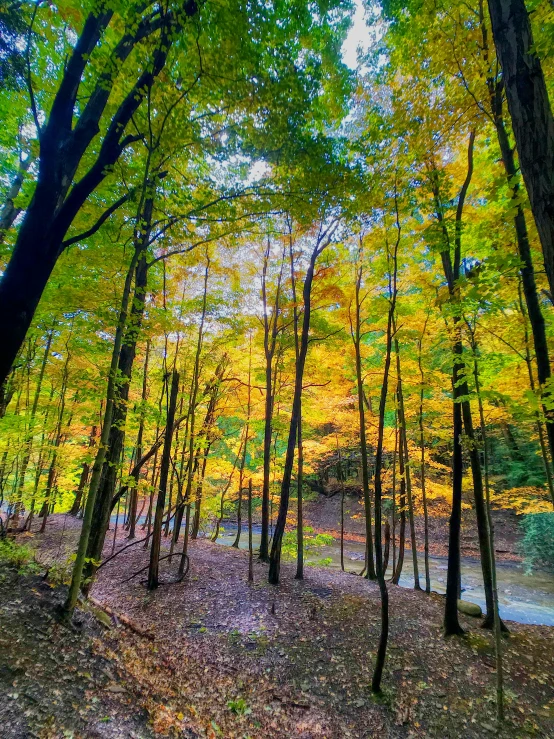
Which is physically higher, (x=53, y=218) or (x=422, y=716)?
(x=53, y=218)

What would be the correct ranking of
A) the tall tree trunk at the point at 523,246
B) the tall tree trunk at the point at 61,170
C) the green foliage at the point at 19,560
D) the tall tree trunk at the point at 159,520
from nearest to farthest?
the tall tree trunk at the point at 61,170 < the tall tree trunk at the point at 523,246 < the green foliage at the point at 19,560 < the tall tree trunk at the point at 159,520

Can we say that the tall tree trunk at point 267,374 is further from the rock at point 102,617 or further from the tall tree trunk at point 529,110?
the tall tree trunk at point 529,110

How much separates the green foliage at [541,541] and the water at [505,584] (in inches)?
15.4

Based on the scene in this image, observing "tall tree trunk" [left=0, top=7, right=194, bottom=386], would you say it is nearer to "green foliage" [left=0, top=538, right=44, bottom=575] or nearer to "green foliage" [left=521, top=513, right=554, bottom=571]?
"green foliage" [left=0, top=538, right=44, bottom=575]

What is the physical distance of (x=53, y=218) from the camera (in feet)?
12.0

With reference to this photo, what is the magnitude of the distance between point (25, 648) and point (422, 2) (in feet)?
34.2

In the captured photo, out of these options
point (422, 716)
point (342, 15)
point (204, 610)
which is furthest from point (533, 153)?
point (204, 610)

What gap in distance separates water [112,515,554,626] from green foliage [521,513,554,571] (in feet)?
1.28

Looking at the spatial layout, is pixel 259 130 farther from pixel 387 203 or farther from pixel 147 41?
pixel 387 203

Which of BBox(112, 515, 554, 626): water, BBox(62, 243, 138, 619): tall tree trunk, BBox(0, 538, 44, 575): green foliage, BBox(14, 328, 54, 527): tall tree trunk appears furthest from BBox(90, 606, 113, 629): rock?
BBox(112, 515, 554, 626): water

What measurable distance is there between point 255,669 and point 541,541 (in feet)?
46.3

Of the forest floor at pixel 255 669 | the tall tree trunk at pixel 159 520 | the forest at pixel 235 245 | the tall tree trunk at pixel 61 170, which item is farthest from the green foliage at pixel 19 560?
the tall tree trunk at pixel 61 170

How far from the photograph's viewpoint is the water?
31.3 ft

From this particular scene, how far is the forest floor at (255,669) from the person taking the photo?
3365mm
